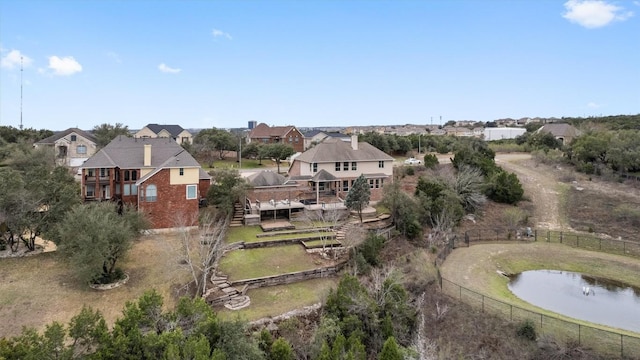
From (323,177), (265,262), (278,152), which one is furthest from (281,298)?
(278,152)

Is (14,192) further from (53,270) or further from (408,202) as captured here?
(408,202)

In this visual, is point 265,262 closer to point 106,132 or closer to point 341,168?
point 341,168

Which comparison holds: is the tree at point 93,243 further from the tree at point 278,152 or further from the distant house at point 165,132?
the distant house at point 165,132

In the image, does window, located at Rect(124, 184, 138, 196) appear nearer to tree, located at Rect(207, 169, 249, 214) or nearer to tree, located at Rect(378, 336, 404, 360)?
tree, located at Rect(207, 169, 249, 214)

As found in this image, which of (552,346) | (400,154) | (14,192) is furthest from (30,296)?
(400,154)

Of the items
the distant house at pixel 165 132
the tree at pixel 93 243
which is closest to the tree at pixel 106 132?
the distant house at pixel 165 132
